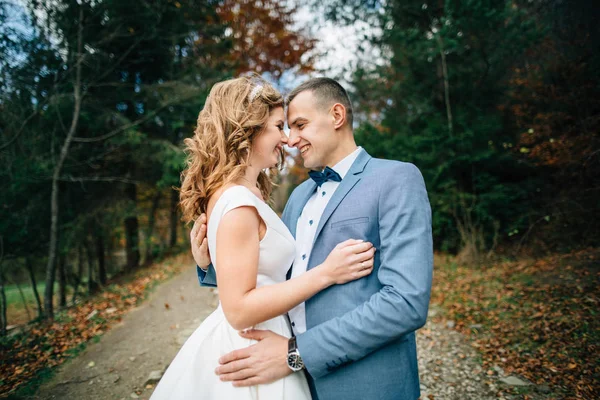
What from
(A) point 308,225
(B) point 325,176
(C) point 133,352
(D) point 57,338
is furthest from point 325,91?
(D) point 57,338

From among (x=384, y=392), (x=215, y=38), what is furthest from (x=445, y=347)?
(x=215, y=38)

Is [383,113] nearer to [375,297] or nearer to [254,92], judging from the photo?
[254,92]

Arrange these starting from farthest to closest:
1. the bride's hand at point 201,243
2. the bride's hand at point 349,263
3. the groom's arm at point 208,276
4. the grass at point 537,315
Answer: the grass at point 537,315
the groom's arm at point 208,276
the bride's hand at point 201,243
the bride's hand at point 349,263

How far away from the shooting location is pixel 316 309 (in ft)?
5.68

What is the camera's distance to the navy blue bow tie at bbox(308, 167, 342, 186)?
6.85 feet

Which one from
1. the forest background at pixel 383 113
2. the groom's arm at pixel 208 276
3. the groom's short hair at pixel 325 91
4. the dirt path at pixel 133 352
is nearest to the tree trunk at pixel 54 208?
the forest background at pixel 383 113

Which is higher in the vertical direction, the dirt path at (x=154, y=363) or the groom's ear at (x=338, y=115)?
the groom's ear at (x=338, y=115)

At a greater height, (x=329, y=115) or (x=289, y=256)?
(x=329, y=115)

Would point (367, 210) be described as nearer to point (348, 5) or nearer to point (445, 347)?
point (445, 347)

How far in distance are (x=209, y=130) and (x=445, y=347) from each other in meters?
4.80

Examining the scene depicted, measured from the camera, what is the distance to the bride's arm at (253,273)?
151 centimetres

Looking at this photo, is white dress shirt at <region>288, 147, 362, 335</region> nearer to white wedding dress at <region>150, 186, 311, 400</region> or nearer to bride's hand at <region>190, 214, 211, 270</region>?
white wedding dress at <region>150, 186, 311, 400</region>

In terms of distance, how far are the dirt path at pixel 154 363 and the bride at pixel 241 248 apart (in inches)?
113

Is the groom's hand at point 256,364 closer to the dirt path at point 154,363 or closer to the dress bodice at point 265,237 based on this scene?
the dress bodice at point 265,237
